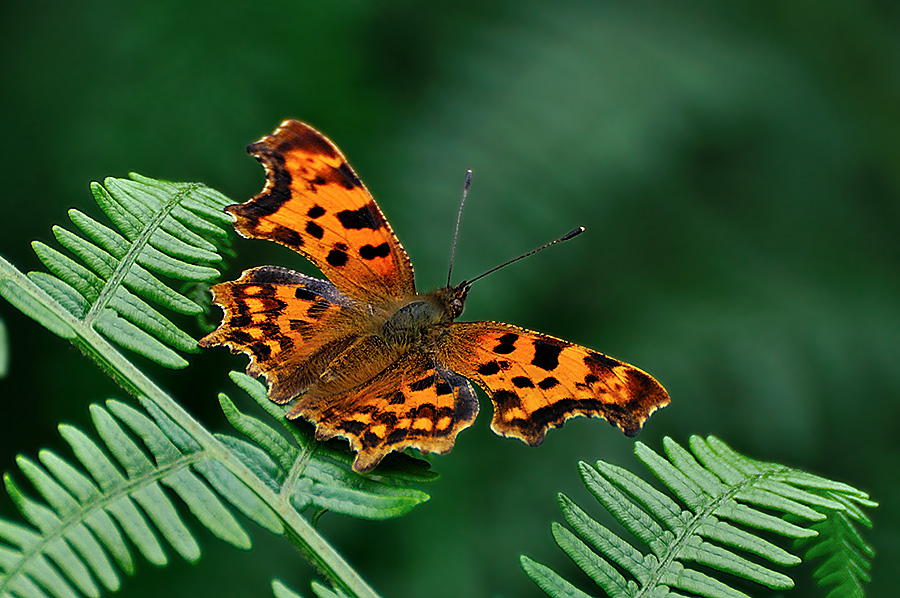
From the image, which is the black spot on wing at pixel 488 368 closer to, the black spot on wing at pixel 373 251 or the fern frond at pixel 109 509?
the black spot on wing at pixel 373 251

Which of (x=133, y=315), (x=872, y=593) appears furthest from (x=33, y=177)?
(x=872, y=593)

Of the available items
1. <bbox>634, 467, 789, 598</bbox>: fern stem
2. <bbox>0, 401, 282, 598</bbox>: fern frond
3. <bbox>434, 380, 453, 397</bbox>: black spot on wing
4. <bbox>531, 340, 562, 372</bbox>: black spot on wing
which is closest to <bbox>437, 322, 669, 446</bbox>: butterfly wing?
<bbox>531, 340, 562, 372</bbox>: black spot on wing

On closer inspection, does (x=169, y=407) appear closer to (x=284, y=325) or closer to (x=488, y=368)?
(x=284, y=325)

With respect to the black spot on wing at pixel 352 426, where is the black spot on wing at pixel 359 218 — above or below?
above

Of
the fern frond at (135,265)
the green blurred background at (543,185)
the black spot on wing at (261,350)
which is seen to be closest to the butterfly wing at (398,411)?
the black spot on wing at (261,350)

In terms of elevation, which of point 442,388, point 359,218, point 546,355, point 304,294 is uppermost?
point 359,218

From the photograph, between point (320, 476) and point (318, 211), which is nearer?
point (320, 476)

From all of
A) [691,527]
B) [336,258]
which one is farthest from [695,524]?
[336,258]
